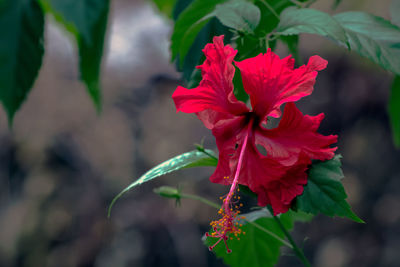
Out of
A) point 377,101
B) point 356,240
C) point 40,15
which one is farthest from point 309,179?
point 377,101

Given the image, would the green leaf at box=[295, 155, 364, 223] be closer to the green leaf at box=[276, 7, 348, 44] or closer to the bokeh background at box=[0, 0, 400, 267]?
the green leaf at box=[276, 7, 348, 44]

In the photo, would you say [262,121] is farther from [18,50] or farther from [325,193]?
[18,50]

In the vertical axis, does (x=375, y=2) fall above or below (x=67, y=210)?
above

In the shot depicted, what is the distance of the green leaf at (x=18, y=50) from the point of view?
341 mm

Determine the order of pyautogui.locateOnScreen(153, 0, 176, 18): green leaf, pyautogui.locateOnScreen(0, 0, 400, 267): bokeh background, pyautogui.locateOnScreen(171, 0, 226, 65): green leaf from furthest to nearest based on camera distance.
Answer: pyautogui.locateOnScreen(0, 0, 400, 267): bokeh background → pyautogui.locateOnScreen(153, 0, 176, 18): green leaf → pyautogui.locateOnScreen(171, 0, 226, 65): green leaf

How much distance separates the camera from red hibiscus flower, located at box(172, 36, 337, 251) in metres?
0.34

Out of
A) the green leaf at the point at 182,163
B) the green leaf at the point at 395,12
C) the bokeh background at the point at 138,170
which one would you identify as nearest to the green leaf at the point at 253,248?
the green leaf at the point at 182,163

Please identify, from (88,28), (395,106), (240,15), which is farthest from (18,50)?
(395,106)

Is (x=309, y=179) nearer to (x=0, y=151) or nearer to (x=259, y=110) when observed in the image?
(x=259, y=110)

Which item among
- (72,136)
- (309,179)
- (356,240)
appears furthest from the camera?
(72,136)

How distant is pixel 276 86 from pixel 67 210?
5.49 feet

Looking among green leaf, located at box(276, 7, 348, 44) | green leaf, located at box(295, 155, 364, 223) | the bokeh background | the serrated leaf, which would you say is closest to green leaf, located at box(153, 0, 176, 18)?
the serrated leaf

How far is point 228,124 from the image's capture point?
1.23 ft

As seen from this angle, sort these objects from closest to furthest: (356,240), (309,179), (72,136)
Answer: (309,179), (356,240), (72,136)
